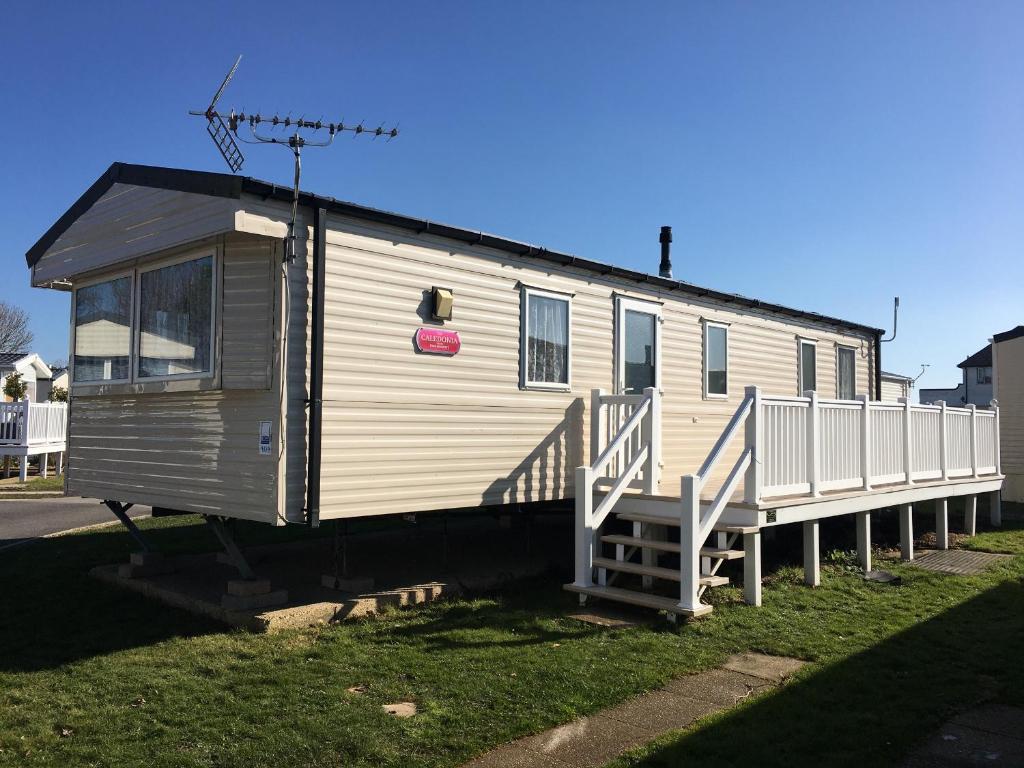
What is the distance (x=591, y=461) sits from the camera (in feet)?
29.8

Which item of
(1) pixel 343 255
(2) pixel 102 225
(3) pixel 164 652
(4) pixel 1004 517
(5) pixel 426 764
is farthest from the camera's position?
(4) pixel 1004 517

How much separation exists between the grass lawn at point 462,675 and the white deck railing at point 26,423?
13.6 metres

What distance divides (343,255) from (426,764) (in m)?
4.22

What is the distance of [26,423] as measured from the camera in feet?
66.3

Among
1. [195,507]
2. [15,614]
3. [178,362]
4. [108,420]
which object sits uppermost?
[178,362]

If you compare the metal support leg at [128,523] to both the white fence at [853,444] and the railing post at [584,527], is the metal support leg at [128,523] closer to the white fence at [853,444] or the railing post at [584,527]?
→ the railing post at [584,527]

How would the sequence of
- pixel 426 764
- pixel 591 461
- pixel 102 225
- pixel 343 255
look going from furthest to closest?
1. pixel 591 461
2. pixel 102 225
3. pixel 343 255
4. pixel 426 764

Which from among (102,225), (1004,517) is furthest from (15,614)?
(1004,517)

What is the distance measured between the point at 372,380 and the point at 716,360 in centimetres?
575

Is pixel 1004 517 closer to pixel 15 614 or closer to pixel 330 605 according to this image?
pixel 330 605

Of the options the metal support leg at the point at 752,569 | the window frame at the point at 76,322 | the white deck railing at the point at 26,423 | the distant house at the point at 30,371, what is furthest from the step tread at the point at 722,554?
the distant house at the point at 30,371

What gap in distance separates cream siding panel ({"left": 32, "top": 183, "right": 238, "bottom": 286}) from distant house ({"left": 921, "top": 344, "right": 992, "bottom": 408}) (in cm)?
5550

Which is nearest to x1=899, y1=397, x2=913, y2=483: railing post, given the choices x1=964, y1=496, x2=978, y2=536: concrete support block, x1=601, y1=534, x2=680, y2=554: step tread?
x1=964, y1=496, x2=978, y2=536: concrete support block

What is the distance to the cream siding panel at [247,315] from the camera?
6.72 meters
